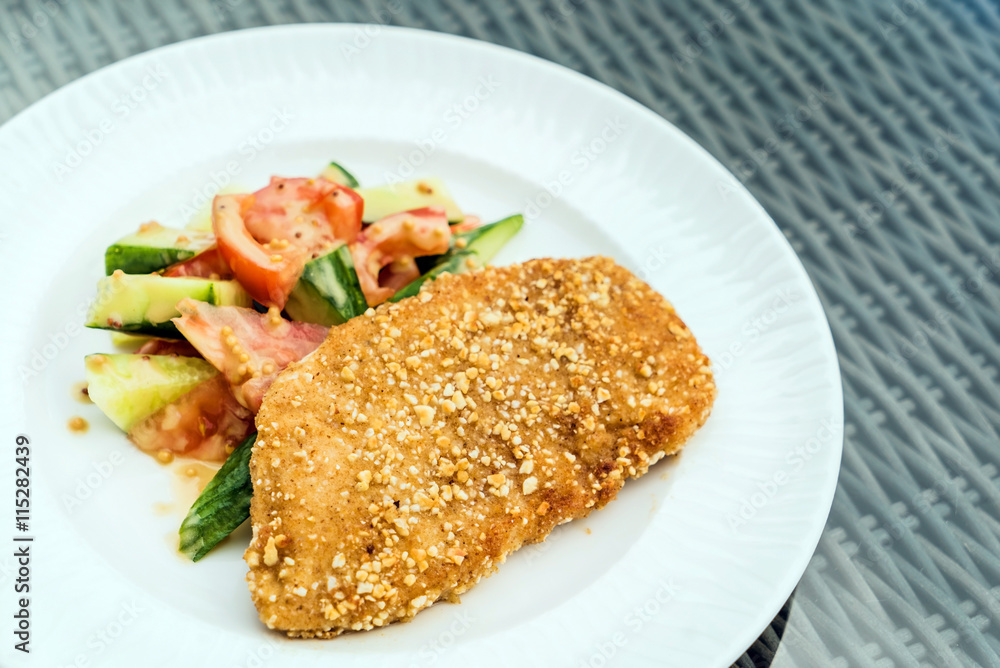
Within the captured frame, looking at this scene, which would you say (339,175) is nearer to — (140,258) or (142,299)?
(140,258)

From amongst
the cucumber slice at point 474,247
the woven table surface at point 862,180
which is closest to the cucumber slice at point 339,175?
the cucumber slice at point 474,247

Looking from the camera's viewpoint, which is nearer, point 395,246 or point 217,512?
point 217,512

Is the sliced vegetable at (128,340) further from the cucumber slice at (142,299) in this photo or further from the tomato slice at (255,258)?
the tomato slice at (255,258)

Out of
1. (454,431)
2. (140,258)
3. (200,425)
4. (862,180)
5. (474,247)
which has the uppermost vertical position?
(140,258)

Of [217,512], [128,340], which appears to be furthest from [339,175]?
[217,512]

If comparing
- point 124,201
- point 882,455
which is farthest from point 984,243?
point 124,201

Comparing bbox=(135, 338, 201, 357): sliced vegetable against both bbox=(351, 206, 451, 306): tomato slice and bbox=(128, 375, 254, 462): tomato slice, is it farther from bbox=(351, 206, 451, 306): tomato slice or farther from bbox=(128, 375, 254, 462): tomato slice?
bbox=(351, 206, 451, 306): tomato slice
